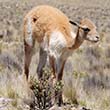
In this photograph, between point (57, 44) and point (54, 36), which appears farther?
point (54, 36)

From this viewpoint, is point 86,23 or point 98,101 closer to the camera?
point 86,23

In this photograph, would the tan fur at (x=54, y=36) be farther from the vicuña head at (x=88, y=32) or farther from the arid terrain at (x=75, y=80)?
the arid terrain at (x=75, y=80)

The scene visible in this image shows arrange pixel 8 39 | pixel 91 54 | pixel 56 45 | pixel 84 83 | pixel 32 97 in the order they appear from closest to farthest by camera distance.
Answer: pixel 32 97, pixel 56 45, pixel 84 83, pixel 91 54, pixel 8 39

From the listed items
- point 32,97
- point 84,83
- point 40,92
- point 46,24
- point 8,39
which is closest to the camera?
point 40,92

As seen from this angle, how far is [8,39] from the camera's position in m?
20.7

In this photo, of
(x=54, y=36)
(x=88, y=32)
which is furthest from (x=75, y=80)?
(x=88, y=32)

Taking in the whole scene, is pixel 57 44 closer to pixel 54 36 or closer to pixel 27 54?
pixel 54 36

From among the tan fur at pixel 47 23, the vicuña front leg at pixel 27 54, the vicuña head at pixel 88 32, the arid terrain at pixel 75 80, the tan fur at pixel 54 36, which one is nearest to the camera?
the vicuña head at pixel 88 32

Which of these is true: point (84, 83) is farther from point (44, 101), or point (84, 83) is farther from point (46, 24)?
point (44, 101)

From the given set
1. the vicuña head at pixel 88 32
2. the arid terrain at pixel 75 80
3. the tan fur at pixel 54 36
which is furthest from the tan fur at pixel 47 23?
the arid terrain at pixel 75 80

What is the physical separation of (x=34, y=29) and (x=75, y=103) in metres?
2.07

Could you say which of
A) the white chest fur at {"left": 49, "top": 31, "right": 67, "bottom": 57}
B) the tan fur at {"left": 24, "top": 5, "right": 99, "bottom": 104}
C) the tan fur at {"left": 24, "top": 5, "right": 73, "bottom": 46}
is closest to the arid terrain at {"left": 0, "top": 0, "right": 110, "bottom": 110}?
the tan fur at {"left": 24, "top": 5, "right": 99, "bottom": 104}

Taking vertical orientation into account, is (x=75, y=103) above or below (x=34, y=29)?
below

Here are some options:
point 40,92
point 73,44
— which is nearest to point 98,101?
point 73,44
